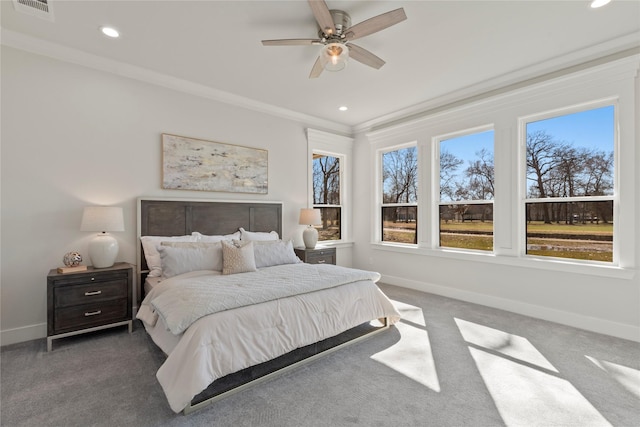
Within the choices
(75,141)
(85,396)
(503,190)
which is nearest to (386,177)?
(503,190)

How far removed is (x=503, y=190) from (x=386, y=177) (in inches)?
79.2

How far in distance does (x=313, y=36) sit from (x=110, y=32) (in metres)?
1.90

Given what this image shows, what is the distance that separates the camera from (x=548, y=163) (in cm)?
354

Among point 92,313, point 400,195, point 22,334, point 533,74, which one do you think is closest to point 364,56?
point 533,74

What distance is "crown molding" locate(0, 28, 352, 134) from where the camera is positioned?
2840 mm

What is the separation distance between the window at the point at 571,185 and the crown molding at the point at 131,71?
341cm

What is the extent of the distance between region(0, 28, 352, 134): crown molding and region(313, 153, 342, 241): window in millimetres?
921

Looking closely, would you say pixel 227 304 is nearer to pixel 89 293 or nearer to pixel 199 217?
pixel 89 293

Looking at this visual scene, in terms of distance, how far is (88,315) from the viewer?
281 centimetres

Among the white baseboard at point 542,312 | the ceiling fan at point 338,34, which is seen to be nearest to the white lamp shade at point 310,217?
the white baseboard at point 542,312

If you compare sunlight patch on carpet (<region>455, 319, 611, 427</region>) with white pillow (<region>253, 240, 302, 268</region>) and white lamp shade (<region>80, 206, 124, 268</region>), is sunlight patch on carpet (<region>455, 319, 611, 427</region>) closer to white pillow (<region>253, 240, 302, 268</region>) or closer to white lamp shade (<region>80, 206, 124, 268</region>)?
white pillow (<region>253, 240, 302, 268</region>)

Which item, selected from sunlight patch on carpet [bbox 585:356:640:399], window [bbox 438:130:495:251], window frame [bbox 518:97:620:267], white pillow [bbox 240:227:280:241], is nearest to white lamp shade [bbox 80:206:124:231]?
white pillow [bbox 240:227:280:241]

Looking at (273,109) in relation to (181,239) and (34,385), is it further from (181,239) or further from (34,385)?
(34,385)

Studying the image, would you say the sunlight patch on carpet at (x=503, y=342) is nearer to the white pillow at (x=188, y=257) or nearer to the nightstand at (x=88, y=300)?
the white pillow at (x=188, y=257)
